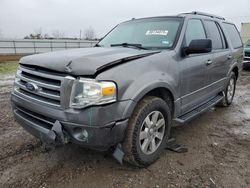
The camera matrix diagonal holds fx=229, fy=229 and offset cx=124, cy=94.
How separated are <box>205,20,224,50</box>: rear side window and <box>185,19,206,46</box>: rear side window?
27 cm

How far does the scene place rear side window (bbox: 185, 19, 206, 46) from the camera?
3.49 metres

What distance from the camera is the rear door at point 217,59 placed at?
162 inches

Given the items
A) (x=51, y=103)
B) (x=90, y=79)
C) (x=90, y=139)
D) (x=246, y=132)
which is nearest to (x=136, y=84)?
(x=90, y=79)

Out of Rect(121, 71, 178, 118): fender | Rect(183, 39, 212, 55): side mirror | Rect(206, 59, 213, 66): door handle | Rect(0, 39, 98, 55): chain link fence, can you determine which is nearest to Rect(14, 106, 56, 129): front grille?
Rect(121, 71, 178, 118): fender

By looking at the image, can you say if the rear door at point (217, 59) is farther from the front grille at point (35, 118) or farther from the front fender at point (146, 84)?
the front grille at point (35, 118)

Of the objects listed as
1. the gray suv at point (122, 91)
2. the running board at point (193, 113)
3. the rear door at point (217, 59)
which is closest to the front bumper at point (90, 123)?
the gray suv at point (122, 91)

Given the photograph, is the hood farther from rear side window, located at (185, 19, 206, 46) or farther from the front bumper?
rear side window, located at (185, 19, 206, 46)

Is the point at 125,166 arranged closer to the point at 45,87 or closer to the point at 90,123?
the point at 90,123

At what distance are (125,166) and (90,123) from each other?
100 cm

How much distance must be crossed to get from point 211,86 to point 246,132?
995 mm

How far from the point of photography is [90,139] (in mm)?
2240

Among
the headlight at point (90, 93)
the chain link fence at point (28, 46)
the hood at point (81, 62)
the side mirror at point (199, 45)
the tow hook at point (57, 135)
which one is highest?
the side mirror at point (199, 45)

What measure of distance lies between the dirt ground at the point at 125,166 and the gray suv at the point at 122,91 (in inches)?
9.7

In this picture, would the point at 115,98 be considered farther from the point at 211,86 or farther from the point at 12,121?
the point at 12,121
